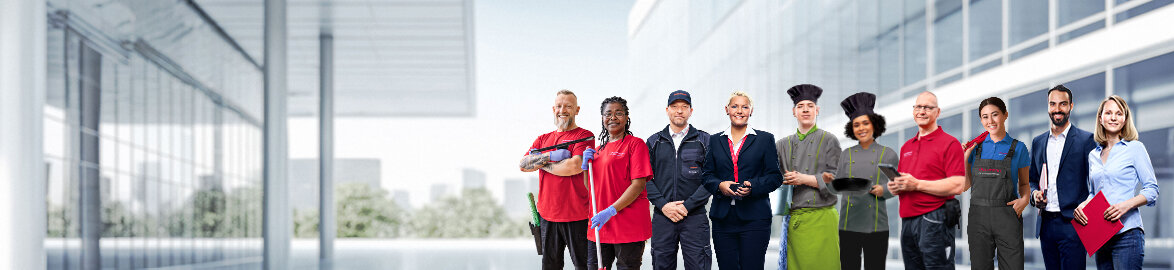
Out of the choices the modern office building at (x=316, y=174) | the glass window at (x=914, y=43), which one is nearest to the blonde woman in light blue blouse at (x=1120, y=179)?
the glass window at (x=914, y=43)

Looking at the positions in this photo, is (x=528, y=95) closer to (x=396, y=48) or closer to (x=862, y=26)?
(x=396, y=48)

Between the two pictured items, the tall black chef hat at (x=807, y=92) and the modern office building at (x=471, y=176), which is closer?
the tall black chef hat at (x=807, y=92)

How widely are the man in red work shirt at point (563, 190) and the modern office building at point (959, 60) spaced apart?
6.64 metres

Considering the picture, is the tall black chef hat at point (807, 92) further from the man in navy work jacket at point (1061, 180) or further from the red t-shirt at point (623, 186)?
the man in navy work jacket at point (1061, 180)

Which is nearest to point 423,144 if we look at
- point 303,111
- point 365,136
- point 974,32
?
point 365,136

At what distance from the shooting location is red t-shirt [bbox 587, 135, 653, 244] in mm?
5105

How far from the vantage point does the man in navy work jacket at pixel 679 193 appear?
16.5 ft

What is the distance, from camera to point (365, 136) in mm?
47375

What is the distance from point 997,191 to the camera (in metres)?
5.24

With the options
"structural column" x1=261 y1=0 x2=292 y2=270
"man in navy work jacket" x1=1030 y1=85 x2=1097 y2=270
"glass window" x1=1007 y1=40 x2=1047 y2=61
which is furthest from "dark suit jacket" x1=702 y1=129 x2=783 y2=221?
"structural column" x1=261 y1=0 x2=292 y2=270

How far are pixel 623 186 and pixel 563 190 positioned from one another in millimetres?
451

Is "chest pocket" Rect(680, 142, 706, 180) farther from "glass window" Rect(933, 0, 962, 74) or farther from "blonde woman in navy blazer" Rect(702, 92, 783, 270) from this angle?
"glass window" Rect(933, 0, 962, 74)

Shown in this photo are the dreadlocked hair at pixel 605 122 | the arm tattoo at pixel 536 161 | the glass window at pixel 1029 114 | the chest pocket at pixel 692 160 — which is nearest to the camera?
the chest pocket at pixel 692 160

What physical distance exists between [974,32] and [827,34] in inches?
188
